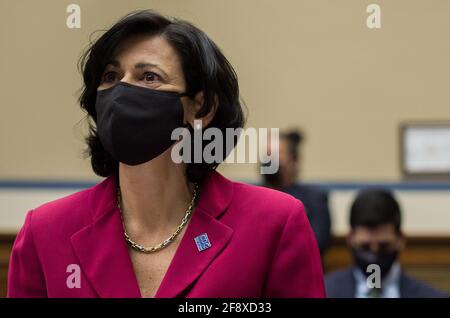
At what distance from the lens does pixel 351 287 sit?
249 centimetres

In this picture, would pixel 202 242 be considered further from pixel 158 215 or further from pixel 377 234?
pixel 377 234

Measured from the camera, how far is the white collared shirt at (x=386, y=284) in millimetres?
2447

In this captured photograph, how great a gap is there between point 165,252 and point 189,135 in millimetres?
257

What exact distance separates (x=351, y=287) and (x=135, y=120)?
1231 millimetres

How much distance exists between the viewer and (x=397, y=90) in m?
4.94

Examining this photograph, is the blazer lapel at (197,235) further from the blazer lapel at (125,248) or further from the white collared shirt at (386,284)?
the white collared shirt at (386,284)

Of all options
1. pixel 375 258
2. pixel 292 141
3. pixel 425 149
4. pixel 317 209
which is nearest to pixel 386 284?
pixel 375 258

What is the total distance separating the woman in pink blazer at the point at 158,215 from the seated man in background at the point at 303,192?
88.2 inches

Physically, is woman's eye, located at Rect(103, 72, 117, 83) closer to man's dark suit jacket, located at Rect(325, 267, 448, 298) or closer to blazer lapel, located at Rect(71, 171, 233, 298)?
blazer lapel, located at Rect(71, 171, 233, 298)

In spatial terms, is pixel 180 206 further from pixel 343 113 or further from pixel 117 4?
pixel 343 113

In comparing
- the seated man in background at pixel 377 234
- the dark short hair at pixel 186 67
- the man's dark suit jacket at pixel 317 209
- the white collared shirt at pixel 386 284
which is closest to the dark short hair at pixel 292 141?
the man's dark suit jacket at pixel 317 209

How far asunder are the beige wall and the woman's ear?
314 centimetres

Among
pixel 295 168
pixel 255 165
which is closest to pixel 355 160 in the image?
pixel 255 165

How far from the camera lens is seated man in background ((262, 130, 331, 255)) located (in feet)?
12.5
